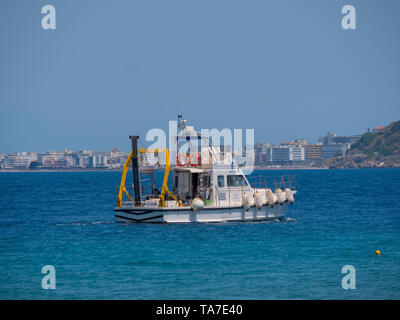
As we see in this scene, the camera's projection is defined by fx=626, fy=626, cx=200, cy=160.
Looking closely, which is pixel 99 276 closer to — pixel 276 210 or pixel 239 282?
pixel 239 282

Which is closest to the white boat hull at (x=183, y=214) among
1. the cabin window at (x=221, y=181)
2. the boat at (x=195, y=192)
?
the boat at (x=195, y=192)

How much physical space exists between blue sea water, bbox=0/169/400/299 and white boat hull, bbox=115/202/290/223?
0.43 m

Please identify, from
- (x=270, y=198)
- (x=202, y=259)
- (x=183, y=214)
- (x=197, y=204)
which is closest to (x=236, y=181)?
(x=270, y=198)

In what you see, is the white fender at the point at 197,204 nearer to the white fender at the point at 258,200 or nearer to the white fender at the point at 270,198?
the white fender at the point at 258,200

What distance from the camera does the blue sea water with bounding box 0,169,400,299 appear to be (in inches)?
811

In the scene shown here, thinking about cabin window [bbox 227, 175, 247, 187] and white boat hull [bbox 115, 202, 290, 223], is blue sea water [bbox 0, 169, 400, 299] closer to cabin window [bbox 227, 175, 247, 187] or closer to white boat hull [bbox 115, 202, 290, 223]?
white boat hull [bbox 115, 202, 290, 223]

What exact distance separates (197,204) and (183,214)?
1108mm

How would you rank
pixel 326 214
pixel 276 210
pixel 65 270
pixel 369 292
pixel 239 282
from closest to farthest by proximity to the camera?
1. pixel 369 292
2. pixel 239 282
3. pixel 65 270
4. pixel 276 210
5. pixel 326 214

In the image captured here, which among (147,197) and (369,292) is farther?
(147,197)

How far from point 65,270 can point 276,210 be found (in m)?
16.5

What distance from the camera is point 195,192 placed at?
36.7 metres

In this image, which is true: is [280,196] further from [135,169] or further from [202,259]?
[202,259]
